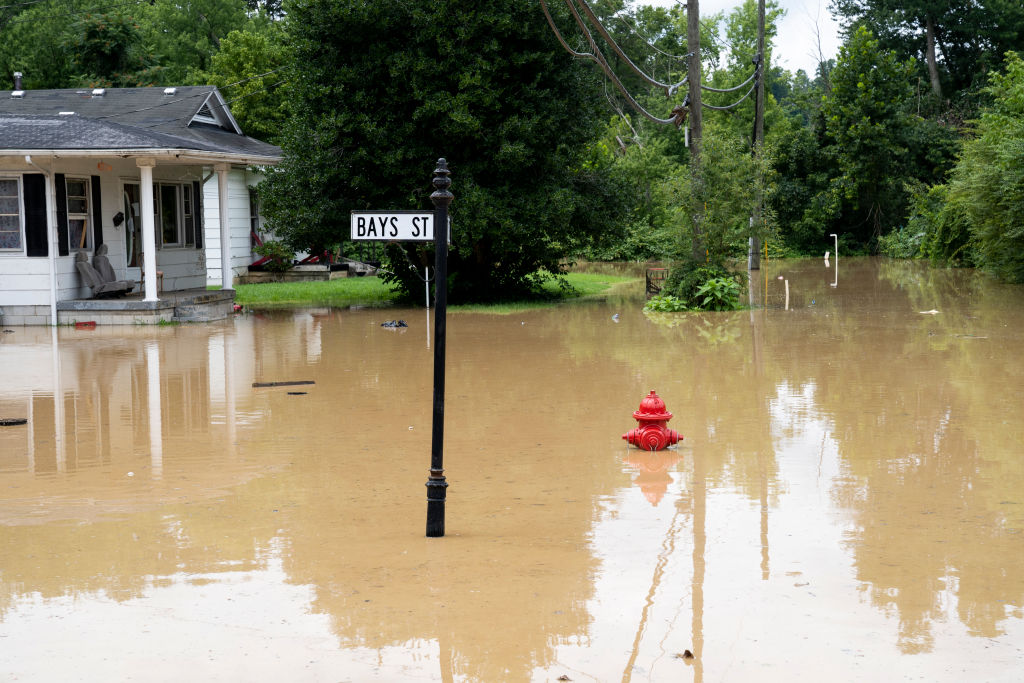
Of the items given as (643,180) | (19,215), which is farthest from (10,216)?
(643,180)

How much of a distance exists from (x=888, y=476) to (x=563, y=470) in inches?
106

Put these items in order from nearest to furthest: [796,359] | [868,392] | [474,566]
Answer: [474,566]
[868,392]
[796,359]

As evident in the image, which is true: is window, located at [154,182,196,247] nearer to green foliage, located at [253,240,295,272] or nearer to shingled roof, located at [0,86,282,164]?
shingled roof, located at [0,86,282,164]

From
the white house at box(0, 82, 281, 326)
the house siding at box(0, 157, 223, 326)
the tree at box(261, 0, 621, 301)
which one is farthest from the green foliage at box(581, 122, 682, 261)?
the house siding at box(0, 157, 223, 326)

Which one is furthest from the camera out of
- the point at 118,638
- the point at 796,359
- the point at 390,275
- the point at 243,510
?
the point at 390,275

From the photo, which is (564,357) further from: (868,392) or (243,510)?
(243,510)

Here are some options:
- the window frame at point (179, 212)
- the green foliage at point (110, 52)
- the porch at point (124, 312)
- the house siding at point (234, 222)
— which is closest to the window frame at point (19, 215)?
the porch at point (124, 312)

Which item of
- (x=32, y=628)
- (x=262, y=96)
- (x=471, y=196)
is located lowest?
(x=32, y=628)

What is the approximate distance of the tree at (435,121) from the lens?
2397cm

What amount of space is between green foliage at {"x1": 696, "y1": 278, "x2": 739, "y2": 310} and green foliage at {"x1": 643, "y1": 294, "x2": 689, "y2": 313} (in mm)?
420

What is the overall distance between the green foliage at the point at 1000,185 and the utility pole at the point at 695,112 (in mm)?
7177

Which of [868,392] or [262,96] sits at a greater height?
[262,96]

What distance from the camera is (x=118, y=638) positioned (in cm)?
573

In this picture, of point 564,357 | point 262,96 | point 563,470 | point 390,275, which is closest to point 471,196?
point 390,275
